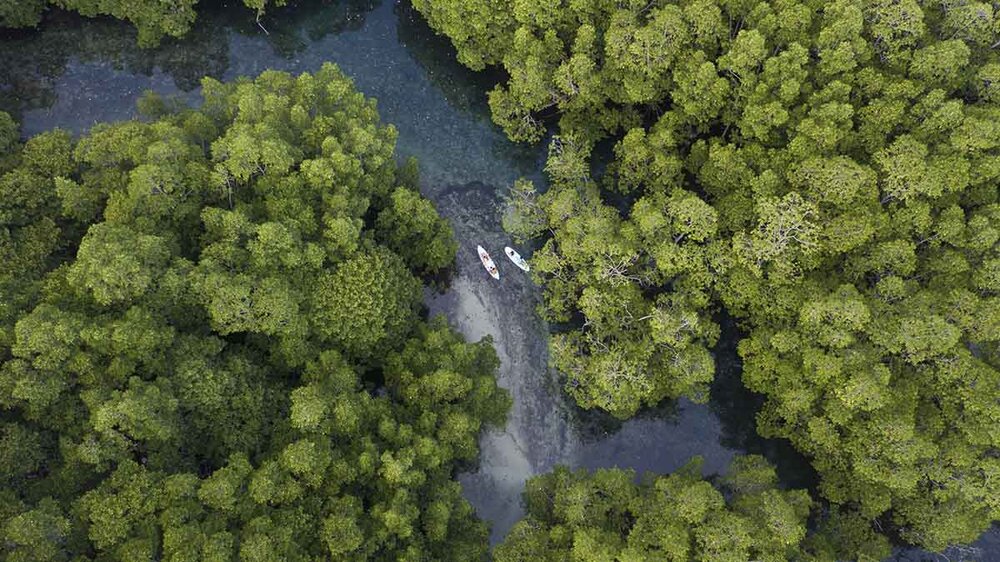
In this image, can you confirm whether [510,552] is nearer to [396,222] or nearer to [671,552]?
[671,552]

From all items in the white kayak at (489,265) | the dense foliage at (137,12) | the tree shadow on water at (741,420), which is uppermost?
the tree shadow on water at (741,420)

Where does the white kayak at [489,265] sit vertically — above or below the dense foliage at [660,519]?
below

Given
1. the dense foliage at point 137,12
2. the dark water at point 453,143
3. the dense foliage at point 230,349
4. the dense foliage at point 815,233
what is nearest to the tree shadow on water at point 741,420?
the dark water at point 453,143

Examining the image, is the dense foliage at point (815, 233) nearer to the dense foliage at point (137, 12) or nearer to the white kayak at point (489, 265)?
the white kayak at point (489, 265)

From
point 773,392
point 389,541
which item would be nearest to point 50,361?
point 389,541

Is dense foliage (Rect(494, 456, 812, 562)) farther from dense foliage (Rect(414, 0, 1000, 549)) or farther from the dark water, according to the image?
the dark water

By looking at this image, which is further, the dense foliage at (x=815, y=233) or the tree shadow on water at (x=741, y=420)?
the tree shadow on water at (x=741, y=420)
